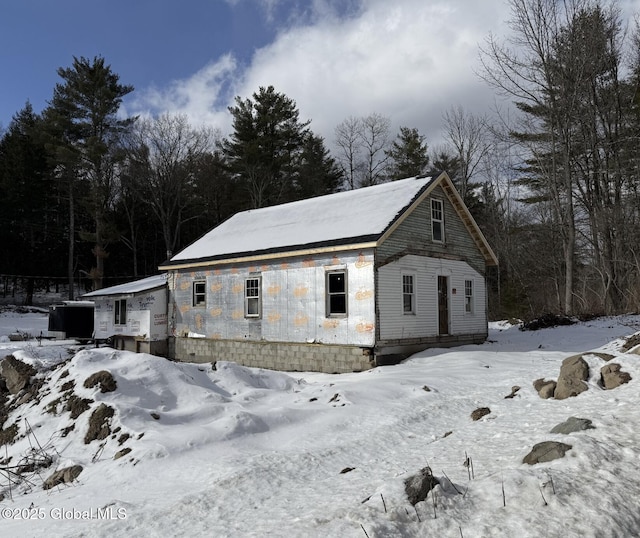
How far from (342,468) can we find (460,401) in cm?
358

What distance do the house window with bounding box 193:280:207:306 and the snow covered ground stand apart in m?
8.20

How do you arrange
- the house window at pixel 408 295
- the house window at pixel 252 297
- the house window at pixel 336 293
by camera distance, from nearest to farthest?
1. the house window at pixel 336 293
2. the house window at pixel 408 295
3. the house window at pixel 252 297

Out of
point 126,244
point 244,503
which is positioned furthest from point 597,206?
point 126,244

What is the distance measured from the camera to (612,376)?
27.3ft

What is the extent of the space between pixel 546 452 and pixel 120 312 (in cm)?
1957

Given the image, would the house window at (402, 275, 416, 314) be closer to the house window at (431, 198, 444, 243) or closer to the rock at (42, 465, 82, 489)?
the house window at (431, 198, 444, 243)

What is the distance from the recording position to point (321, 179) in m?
43.1

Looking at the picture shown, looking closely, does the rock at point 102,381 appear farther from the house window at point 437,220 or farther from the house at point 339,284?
the house window at point 437,220

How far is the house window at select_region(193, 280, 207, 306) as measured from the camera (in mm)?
19719

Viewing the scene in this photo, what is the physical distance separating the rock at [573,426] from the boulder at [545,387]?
2074 millimetres

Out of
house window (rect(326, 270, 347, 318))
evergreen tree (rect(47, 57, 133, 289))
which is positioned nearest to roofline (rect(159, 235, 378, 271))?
house window (rect(326, 270, 347, 318))

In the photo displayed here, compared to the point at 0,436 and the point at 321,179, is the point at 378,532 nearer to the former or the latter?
the point at 0,436

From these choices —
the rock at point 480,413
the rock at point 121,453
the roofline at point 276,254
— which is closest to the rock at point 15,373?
the rock at point 121,453

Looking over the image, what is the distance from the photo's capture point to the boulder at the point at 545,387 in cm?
853
